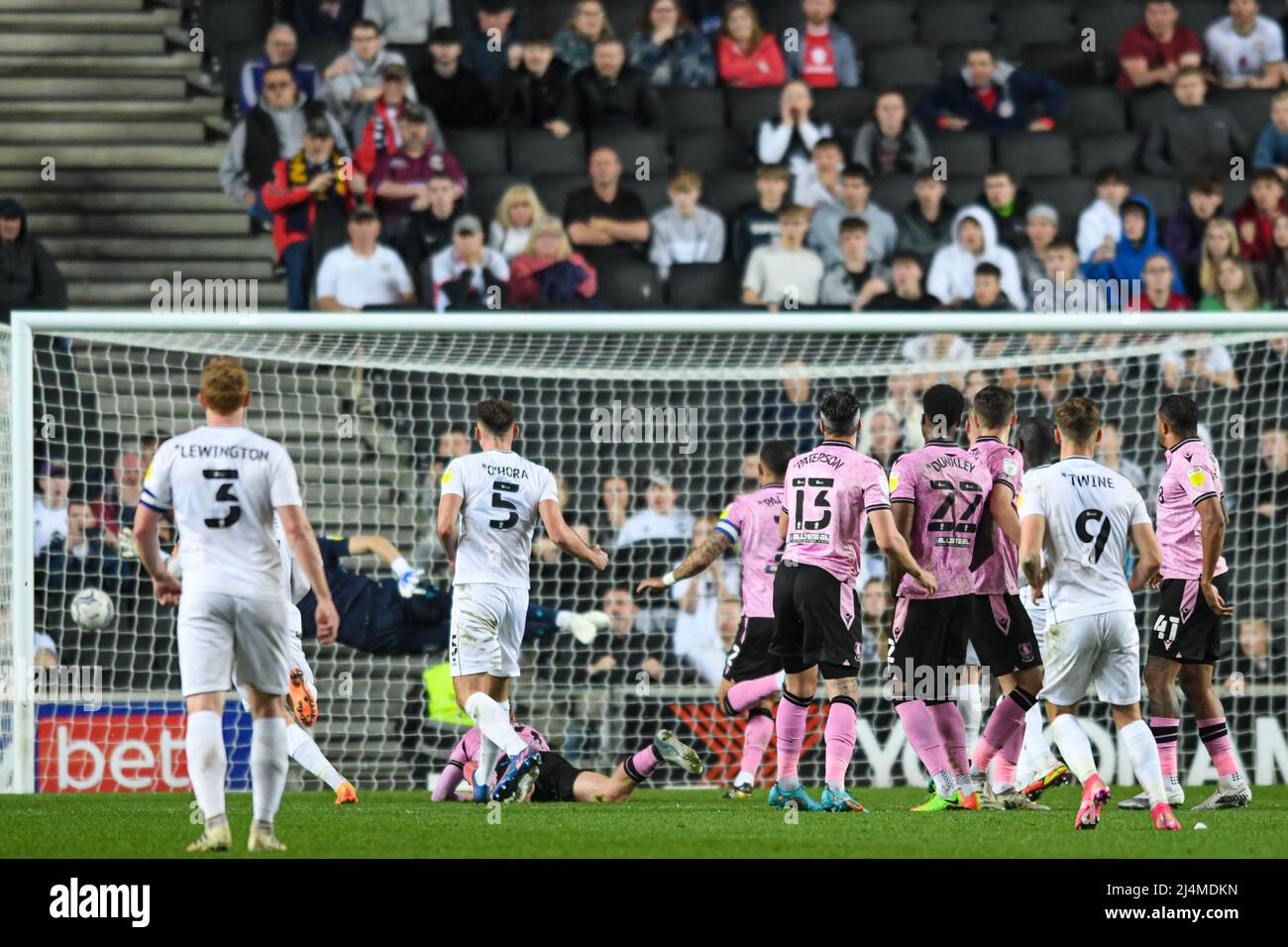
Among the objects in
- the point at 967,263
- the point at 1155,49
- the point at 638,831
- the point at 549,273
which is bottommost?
the point at 638,831

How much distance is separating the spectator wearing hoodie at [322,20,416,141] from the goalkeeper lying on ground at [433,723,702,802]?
6.23 m

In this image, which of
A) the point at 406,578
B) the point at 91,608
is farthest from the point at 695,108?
the point at 91,608

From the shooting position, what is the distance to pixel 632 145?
1550cm

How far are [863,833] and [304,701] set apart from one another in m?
2.86

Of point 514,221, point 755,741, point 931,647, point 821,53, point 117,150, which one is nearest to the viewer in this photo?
point 931,647

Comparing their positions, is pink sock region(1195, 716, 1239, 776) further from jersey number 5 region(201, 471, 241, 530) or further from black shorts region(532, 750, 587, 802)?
jersey number 5 region(201, 471, 241, 530)

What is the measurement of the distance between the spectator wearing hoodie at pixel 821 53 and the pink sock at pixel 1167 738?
330 inches

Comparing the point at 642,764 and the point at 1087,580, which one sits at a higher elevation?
the point at 1087,580

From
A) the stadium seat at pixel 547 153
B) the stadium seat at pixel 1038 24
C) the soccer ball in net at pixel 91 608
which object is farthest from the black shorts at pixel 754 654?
the stadium seat at pixel 1038 24

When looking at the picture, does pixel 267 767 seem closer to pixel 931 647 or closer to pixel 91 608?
pixel 931 647

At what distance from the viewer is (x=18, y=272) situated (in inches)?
525

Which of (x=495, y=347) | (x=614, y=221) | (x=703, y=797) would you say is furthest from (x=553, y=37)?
(x=703, y=797)

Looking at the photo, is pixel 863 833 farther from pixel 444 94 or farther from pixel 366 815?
pixel 444 94

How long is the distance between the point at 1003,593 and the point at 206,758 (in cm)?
382
